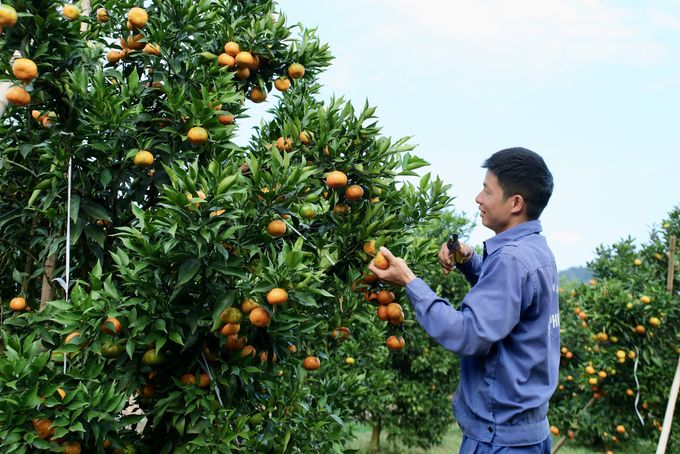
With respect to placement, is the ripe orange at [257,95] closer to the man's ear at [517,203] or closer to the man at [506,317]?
the man at [506,317]

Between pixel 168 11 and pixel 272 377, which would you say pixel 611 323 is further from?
pixel 168 11

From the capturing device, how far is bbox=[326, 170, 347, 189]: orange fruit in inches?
102

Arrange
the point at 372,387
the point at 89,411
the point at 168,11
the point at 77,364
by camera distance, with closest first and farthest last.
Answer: the point at 89,411, the point at 77,364, the point at 168,11, the point at 372,387

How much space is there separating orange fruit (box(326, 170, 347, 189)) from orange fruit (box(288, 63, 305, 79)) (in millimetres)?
848

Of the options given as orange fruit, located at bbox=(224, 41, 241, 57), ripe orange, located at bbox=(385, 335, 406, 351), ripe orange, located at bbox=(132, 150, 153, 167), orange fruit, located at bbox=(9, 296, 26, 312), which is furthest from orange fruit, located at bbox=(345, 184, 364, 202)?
orange fruit, located at bbox=(9, 296, 26, 312)

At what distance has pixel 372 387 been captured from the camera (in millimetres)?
7152

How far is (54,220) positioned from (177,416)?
951 millimetres

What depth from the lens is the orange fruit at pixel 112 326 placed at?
2238 mm

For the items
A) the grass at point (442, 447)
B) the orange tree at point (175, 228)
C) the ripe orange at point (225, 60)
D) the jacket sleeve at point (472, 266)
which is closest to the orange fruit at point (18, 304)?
the orange tree at point (175, 228)

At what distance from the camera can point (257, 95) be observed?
3264 mm

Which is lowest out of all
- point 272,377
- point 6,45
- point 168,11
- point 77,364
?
point 77,364

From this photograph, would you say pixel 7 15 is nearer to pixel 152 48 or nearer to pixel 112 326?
pixel 152 48

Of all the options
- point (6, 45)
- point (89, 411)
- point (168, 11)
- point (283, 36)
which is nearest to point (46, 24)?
point (6, 45)

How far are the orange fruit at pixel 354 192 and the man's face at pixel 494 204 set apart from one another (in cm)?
48
